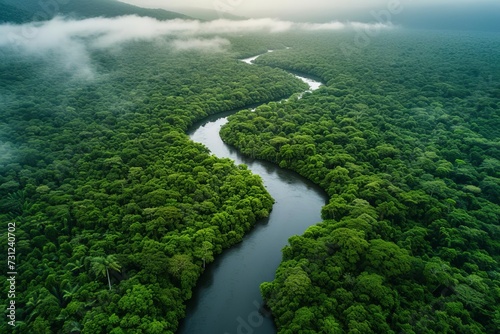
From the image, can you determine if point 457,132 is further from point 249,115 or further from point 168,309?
point 168,309

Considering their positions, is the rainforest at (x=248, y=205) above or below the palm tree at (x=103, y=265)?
below

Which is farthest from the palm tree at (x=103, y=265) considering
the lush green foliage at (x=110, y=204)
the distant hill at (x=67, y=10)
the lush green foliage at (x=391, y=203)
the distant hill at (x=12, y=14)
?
the distant hill at (x=67, y=10)

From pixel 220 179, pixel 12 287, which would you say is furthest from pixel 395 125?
pixel 12 287

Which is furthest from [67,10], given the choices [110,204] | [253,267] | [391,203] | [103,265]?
[391,203]

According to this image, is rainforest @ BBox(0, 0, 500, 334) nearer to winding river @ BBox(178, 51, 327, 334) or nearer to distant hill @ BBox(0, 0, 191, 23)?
winding river @ BBox(178, 51, 327, 334)

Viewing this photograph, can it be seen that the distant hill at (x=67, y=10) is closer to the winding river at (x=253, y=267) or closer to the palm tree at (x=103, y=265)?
the winding river at (x=253, y=267)

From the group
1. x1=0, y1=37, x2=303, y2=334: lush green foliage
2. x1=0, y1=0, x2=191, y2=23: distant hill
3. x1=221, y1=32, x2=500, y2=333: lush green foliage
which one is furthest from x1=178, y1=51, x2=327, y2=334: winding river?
x1=0, y1=0, x2=191, y2=23: distant hill
